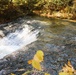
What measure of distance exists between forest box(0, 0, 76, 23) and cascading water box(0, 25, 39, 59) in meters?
2.98

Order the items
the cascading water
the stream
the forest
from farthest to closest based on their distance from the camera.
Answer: the forest, the cascading water, the stream

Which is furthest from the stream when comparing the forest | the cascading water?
the forest

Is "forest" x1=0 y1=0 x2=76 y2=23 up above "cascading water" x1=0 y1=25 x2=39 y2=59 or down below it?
above

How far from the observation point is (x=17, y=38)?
9.08 metres

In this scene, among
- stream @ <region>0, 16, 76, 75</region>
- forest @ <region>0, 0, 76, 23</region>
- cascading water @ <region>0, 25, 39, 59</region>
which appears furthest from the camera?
forest @ <region>0, 0, 76, 23</region>

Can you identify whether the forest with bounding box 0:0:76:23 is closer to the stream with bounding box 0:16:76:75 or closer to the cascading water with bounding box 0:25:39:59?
the stream with bounding box 0:16:76:75

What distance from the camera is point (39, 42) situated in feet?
23.9

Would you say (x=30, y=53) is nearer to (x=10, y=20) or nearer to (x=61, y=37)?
(x=61, y=37)

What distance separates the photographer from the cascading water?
26.2 feet

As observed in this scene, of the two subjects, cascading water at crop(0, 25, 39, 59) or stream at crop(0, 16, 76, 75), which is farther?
cascading water at crop(0, 25, 39, 59)

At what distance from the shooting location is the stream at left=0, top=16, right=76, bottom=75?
222 inches

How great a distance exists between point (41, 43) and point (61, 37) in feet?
4.28

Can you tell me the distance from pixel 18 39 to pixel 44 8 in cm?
617

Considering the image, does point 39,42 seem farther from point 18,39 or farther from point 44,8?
point 44,8
